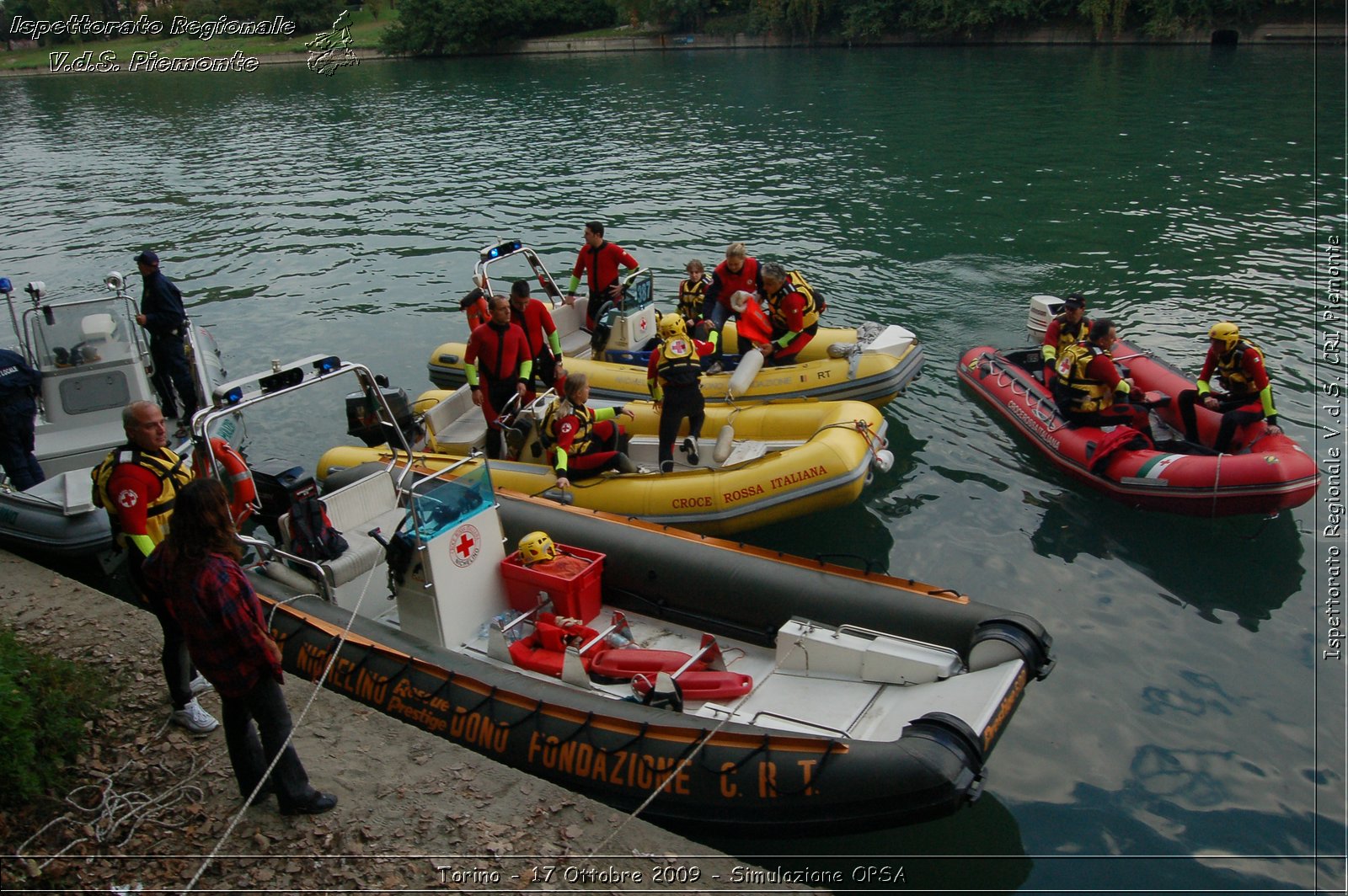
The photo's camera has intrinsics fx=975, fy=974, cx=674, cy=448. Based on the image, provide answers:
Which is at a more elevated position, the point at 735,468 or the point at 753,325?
the point at 753,325

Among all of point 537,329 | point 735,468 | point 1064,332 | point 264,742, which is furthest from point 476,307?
point 264,742

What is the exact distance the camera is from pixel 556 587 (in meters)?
6.01

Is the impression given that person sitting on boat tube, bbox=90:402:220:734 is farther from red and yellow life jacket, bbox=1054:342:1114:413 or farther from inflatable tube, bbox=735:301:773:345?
red and yellow life jacket, bbox=1054:342:1114:413

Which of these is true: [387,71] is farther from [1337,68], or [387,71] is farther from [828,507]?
[828,507]

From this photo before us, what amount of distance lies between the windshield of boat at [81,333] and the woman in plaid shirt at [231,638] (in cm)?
609

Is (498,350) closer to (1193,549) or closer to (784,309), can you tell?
(784,309)

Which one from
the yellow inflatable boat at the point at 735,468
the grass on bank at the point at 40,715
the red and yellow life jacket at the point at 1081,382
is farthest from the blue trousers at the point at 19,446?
the red and yellow life jacket at the point at 1081,382

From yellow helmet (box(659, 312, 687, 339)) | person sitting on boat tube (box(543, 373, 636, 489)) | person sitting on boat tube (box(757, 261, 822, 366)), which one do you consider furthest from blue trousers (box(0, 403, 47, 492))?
person sitting on boat tube (box(757, 261, 822, 366))

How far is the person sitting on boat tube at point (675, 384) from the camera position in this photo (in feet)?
25.0

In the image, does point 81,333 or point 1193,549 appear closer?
point 1193,549

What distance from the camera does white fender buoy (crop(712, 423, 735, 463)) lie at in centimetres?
809

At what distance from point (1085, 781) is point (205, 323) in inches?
508

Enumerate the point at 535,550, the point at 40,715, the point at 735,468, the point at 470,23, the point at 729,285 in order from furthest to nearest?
the point at 470,23
the point at 729,285
the point at 735,468
the point at 535,550
the point at 40,715

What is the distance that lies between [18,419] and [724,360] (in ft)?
20.2
